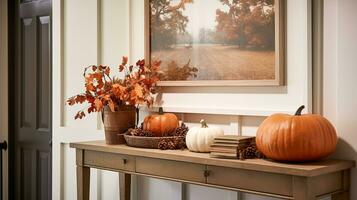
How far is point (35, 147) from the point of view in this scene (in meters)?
4.55

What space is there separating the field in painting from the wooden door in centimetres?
146

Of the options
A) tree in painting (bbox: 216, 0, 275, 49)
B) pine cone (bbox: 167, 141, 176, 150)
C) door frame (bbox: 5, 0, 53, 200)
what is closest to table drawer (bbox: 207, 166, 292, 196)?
pine cone (bbox: 167, 141, 176, 150)

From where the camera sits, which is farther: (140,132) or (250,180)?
(140,132)

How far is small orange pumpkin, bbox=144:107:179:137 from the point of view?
3096 millimetres

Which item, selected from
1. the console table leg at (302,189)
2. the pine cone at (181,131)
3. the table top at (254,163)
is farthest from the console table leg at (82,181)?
the console table leg at (302,189)

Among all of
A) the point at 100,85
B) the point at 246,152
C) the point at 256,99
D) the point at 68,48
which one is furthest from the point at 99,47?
the point at 246,152

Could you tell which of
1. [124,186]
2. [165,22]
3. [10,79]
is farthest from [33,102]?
[165,22]

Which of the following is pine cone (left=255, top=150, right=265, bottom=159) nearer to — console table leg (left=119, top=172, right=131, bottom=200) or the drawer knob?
the drawer knob

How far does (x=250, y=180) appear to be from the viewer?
251 centimetres

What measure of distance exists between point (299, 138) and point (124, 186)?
150 cm

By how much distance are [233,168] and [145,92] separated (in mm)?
905

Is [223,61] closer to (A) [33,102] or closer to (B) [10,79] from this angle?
(A) [33,102]

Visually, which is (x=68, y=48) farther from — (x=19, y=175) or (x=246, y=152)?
(x=246, y=152)

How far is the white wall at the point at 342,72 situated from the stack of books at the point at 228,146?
45 cm
